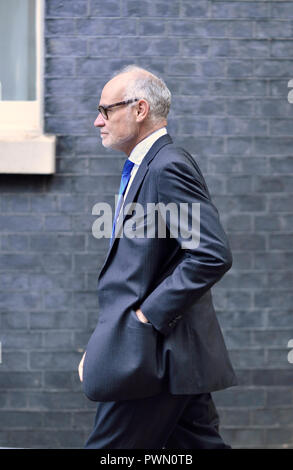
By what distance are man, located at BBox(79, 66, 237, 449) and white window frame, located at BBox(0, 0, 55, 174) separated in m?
1.72

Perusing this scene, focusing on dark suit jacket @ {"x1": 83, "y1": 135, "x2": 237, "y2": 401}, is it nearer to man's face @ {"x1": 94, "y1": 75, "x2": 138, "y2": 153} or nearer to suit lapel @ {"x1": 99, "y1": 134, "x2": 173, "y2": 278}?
suit lapel @ {"x1": 99, "y1": 134, "x2": 173, "y2": 278}

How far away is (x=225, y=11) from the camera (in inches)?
196

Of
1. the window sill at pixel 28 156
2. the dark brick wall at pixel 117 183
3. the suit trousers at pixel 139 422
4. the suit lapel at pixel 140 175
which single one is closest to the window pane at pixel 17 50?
the dark brick wall at pixel 117 183

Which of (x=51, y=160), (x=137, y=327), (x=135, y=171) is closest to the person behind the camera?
(x=137, y=327)

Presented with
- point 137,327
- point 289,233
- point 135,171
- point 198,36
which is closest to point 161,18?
point 198,36

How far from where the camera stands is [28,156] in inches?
195

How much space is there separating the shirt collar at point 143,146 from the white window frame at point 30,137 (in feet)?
5.65

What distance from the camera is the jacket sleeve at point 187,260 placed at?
118 inches

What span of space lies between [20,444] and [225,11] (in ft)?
9.96

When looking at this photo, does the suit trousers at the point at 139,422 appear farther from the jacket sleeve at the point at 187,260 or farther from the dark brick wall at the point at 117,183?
the dark brick wall at the point at 117,183

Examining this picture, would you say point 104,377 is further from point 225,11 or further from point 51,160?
point 225,11

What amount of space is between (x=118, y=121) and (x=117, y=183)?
1717 millimetres

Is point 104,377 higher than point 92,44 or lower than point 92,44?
lower

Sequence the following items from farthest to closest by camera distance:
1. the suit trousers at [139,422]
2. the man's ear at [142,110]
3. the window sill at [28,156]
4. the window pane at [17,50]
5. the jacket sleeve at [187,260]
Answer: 1. the window pane at [17,50]
2. the window sill at [28,156]
3. the man's ear at [142,110]
4. the suit trousers at [139,422]
5. the jacket sleeve at [187,260]
